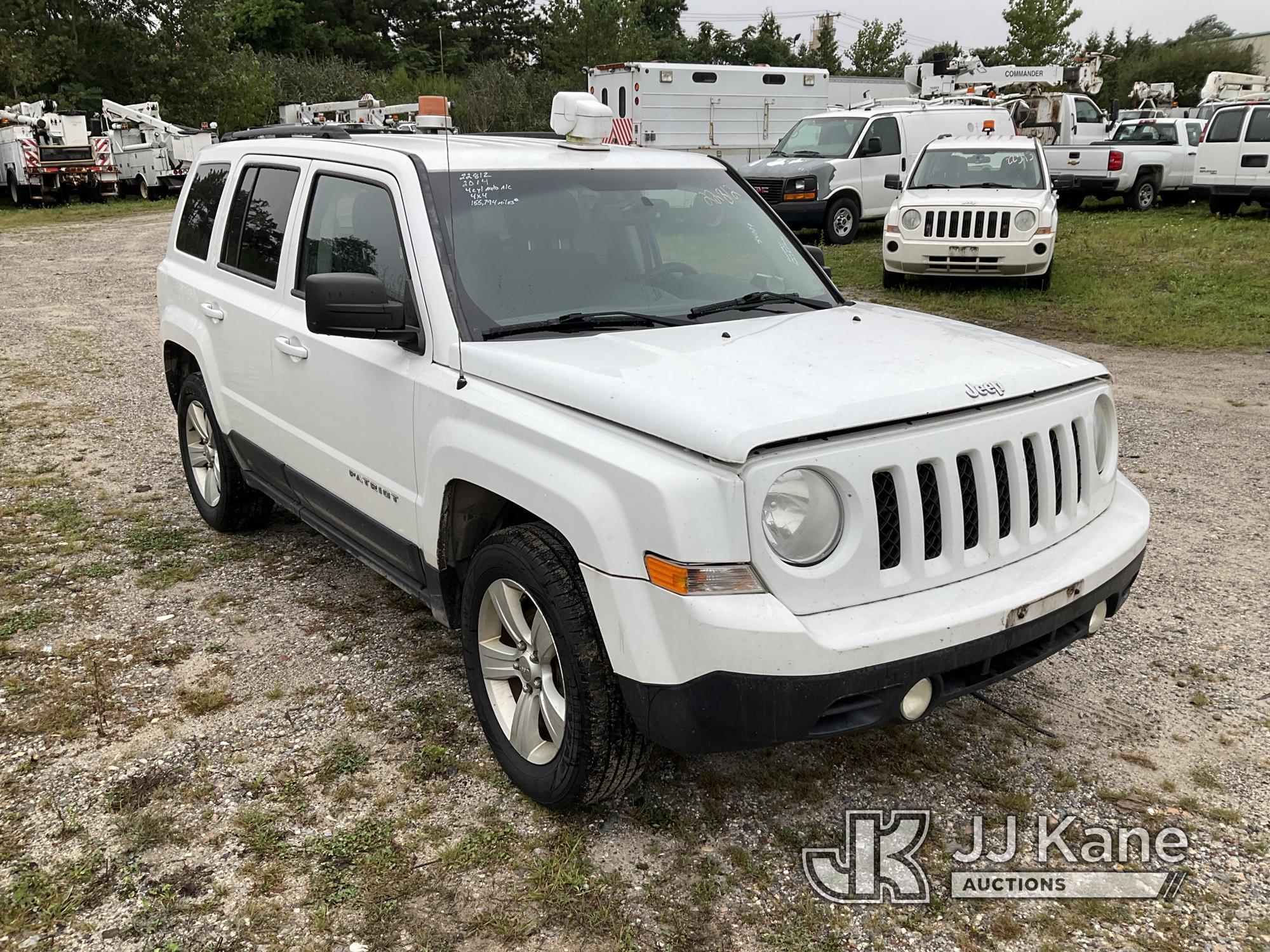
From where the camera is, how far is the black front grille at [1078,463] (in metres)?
3.23

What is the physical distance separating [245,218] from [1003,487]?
3.55 metres

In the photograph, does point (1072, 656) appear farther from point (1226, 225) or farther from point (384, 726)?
point (1226, 225)

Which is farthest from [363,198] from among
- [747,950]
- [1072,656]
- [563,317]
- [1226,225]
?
[1226,225]

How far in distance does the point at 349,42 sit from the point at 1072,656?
6620 cm

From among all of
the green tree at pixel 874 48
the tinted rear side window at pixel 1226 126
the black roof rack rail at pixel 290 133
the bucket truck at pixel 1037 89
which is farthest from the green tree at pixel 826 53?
the black roof rack rail at pixel 290 133

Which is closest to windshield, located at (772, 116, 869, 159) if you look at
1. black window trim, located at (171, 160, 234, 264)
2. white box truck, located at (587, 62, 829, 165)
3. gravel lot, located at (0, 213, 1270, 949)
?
white box truck, located at (587, 62, 829, 165)

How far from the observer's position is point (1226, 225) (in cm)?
1666

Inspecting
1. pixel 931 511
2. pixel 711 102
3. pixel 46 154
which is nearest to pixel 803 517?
pixel 931 511

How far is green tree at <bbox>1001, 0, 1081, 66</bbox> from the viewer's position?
133 ft

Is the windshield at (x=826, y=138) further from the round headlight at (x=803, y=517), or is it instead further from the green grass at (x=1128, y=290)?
the round headlight at (x=803, y=517)

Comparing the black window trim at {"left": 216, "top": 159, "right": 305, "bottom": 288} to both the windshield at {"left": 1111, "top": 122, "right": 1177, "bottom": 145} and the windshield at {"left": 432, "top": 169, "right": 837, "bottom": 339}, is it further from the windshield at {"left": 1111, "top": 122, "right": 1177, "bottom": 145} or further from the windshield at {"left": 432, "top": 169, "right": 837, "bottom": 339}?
the windshield at {"left": 1111, "top": 122, "right": 1177, "bottom": 145}

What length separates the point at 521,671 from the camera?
3.23 meters

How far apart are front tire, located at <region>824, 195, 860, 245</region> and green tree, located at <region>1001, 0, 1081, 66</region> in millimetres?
28605

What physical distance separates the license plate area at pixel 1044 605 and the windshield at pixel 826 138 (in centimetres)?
1453
